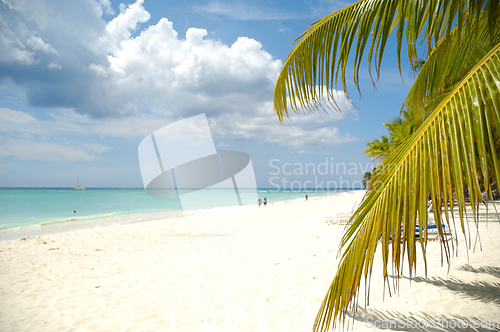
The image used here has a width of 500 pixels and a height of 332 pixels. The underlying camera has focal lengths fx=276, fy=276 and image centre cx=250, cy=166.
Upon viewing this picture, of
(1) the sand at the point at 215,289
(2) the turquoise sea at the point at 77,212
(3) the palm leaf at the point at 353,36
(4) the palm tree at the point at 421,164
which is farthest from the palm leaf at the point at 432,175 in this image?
(2) the turquoise sea at the point at 77,212

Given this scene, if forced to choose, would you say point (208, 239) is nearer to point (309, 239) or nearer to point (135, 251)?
point (135, 251)

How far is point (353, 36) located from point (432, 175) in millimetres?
1300

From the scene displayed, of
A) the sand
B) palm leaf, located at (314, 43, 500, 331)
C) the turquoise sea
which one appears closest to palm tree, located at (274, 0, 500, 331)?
palm leaf, located at (314, 43, 500, 331)

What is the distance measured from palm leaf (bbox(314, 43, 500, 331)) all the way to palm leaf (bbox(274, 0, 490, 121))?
402 millimetres

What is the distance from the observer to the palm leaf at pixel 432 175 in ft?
4.37

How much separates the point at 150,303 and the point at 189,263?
7.73ft

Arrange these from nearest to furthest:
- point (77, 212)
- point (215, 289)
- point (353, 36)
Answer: point (353, 36) → point (215, 289) → point (77, 212)

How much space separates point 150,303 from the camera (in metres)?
4.89

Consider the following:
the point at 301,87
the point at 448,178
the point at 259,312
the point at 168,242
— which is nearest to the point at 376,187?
the point at 448,178

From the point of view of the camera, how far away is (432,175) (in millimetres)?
1393

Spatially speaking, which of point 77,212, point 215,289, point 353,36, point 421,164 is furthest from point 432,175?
point 77,212

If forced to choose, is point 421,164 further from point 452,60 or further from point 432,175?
point 452,60

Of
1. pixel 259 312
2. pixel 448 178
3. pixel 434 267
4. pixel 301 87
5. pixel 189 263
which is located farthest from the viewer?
pixel 189 263

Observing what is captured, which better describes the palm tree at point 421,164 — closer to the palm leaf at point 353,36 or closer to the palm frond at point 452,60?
the palm leaf at point 353,36
